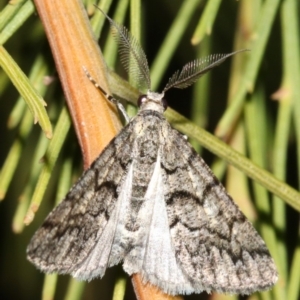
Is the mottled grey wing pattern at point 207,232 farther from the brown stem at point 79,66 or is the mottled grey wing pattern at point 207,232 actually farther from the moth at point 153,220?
the brown stem at point 79,66

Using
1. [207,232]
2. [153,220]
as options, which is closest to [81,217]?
[153,220]

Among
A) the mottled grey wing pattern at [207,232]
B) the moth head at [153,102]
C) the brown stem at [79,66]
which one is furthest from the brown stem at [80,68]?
the moth head at [153,102]

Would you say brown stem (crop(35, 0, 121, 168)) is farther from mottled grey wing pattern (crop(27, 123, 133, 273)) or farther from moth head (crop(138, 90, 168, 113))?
moth head (crop(138, 90, 168, 113))

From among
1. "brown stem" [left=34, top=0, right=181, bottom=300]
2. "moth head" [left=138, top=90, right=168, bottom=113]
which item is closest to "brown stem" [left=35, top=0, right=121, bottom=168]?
"brown stem" [left=34, top=0, right=181, bottom=300]

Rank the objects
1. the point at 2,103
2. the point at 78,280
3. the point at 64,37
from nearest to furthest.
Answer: the point at 64,37 < the point at 78,280 < the point at 2,103

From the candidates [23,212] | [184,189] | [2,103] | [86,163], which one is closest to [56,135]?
[86,163]

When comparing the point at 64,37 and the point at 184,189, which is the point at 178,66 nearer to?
the point at 184,189

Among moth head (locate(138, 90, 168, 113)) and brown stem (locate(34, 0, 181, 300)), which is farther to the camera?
moth head (locate(138, 90, 168, 113))

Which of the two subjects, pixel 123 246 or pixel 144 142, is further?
pixel 144 142
